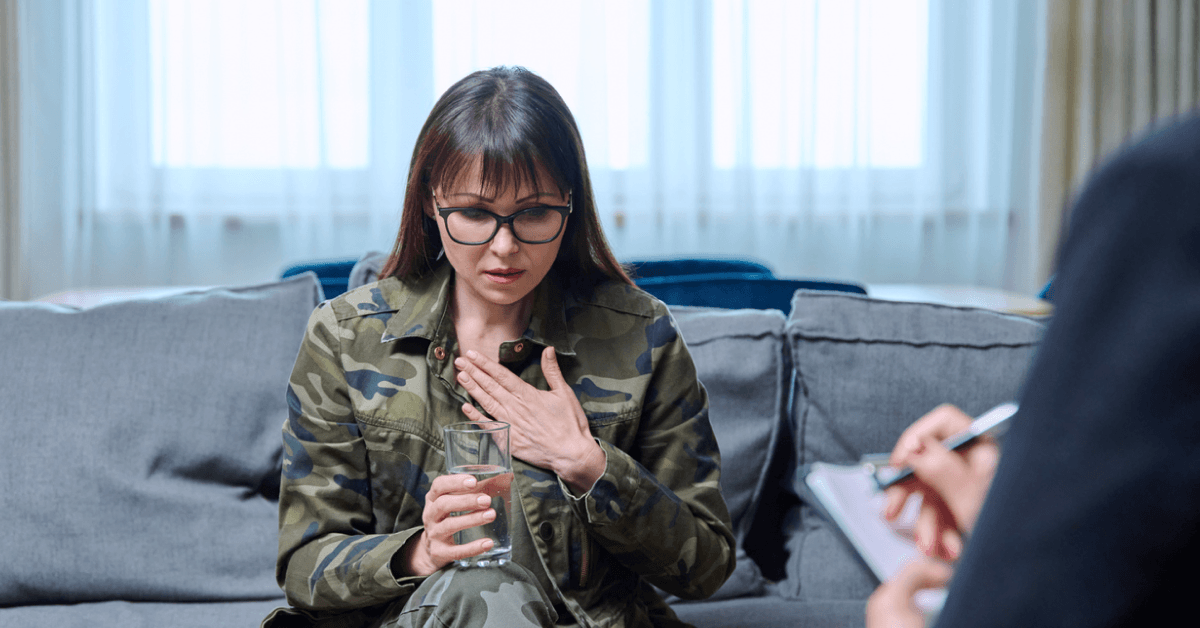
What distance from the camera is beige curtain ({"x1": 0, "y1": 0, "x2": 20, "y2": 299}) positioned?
285 centimetres

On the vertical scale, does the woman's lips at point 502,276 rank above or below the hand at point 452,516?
above

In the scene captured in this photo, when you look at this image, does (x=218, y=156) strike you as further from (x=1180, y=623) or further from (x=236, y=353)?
(x=1180, y=623)

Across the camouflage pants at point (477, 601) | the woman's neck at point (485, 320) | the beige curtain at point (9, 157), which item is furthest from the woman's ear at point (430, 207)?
the beige curtain at point (9, 157)

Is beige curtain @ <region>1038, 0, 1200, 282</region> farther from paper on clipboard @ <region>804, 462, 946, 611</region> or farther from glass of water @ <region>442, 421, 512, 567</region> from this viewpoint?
paper on clipboard @ <region>804, 462, 946, 611</region>

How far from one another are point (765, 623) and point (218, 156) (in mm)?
2354

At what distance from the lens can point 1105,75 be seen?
313 centimetres

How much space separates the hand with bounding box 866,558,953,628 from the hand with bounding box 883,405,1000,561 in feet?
0.13

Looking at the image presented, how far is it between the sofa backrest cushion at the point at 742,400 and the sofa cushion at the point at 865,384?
0.05m

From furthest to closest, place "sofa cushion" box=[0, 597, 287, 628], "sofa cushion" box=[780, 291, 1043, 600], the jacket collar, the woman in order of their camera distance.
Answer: "sofa cushion" box=[780, 291, 1043, 600]
"sofa cushion" box=[0, 597, 287, 628]
the jacket collar
the woman

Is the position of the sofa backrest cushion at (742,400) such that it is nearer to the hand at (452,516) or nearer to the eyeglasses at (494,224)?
the eyeglasses at (494,224)

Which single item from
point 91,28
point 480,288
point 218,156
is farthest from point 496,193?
point 91,28

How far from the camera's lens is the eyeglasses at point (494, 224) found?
1.08 meters

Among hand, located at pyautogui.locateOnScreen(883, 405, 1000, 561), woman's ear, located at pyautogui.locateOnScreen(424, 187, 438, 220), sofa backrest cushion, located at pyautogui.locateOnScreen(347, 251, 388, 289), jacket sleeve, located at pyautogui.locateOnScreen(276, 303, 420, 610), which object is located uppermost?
woman's ear, located at pyautogui.locateOnScreen(424, 187, 438, 220)

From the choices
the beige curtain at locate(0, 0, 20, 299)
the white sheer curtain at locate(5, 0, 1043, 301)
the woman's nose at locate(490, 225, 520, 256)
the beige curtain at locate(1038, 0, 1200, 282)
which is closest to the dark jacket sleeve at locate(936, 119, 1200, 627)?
the woman's nose at locate(490, 225, 520, 256)
